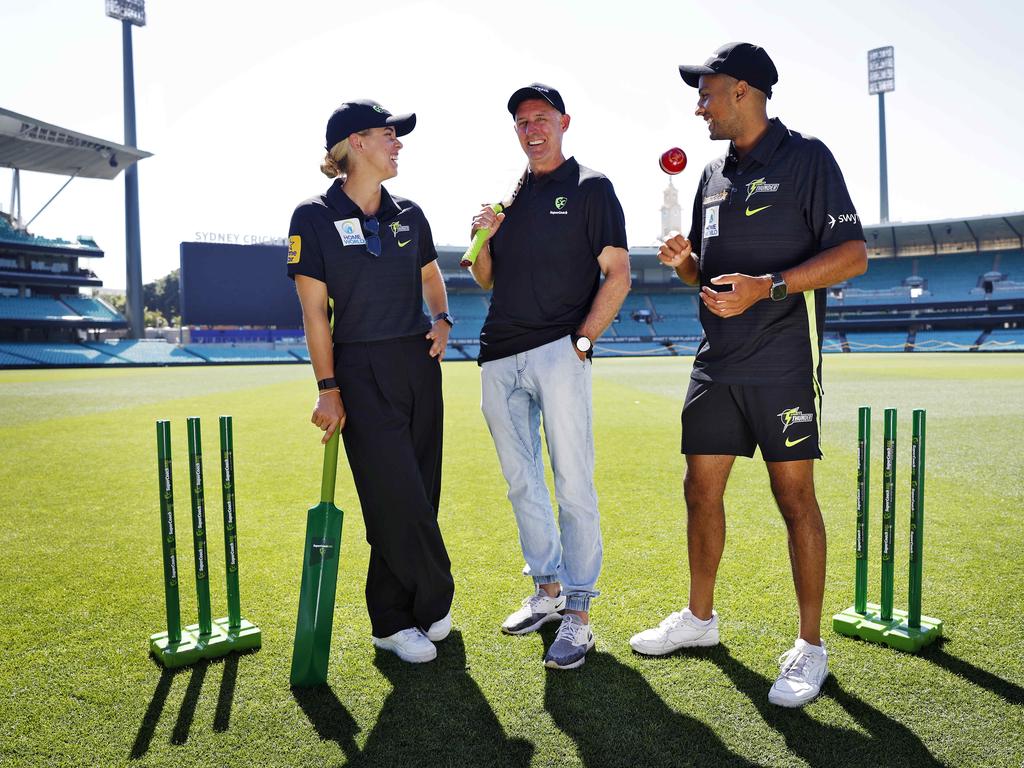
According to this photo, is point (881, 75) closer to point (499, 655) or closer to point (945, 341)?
point (945, 341)

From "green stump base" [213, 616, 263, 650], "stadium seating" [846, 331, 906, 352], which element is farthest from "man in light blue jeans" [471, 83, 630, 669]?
"stadium seating" [846, 331, 906, 352]

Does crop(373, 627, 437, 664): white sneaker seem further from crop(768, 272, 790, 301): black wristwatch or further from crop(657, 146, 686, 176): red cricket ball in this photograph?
crop(657, 146, 686, 176): red cricket ball

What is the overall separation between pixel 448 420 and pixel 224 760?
8912 mm

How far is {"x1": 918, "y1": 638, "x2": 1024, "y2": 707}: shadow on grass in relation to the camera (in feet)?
8.71

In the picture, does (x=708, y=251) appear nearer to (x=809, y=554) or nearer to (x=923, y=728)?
(x=809, y=554)

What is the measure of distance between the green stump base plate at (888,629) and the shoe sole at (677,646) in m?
0.60

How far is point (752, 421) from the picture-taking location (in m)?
2.97

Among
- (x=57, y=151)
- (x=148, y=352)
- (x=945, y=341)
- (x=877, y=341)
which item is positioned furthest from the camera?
(x=877, y=341)

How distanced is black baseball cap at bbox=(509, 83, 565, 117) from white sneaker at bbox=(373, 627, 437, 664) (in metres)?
2.32

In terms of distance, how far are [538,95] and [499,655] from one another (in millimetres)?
2386

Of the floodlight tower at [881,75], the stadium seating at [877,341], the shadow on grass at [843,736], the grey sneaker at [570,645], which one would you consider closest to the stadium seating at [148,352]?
the stadium seating at [877,341]

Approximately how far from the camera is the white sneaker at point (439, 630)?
10.6 feet

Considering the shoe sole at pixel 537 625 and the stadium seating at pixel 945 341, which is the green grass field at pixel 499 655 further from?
the stadium seating at pixel 945 341

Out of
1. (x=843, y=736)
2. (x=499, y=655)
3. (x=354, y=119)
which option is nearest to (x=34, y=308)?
(x=354, y=119)
